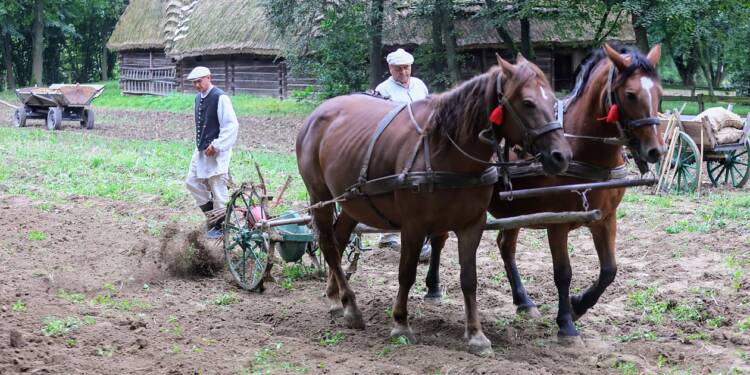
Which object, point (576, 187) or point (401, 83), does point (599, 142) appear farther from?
point (401, 83)

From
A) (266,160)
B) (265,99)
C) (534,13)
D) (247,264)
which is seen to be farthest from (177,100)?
(247,264)

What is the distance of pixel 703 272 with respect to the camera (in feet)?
25.6

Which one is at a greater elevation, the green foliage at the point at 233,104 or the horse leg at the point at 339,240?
the green foliage at the point at 233,104

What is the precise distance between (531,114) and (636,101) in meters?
0.87

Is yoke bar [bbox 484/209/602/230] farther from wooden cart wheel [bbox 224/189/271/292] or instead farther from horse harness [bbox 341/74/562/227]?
wooden cart wheel [bbox 224/189/271/292]

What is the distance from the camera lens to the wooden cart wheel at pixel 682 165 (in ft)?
40.6

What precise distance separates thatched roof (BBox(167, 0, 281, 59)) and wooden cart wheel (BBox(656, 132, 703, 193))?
69.0 ft

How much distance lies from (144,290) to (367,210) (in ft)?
7.69

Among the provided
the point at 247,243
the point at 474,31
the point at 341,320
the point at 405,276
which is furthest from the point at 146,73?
the point at 405,276

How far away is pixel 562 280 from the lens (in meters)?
6.23

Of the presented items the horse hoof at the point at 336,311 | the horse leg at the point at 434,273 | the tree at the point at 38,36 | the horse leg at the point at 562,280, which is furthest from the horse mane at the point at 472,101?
the tree at the point at 38,36

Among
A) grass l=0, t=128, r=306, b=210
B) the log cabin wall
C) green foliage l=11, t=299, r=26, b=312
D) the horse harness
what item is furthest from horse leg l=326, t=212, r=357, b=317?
the log cabin wall

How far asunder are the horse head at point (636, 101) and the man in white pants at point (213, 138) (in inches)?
163

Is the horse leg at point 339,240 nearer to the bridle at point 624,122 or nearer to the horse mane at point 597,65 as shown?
the horse mane at point 597,65
